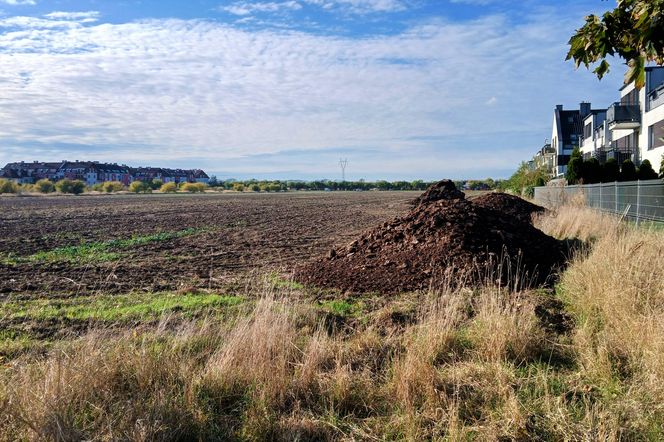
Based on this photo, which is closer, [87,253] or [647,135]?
[87,253]

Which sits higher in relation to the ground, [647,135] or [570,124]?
[570,124]

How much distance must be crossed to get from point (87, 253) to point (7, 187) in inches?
3168

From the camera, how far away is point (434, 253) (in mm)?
9750

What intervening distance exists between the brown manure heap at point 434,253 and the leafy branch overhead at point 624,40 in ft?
12.5

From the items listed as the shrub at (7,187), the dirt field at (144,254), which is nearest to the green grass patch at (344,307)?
the dirt field at (144,254)

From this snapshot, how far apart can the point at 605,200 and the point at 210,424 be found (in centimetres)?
2029

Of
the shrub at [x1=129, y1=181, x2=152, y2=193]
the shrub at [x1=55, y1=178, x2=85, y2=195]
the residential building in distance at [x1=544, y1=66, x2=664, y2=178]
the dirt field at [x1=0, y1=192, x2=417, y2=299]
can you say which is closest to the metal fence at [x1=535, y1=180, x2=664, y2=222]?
the residential building in distance at [x1=544, y1=66, x2=664, y2=178]

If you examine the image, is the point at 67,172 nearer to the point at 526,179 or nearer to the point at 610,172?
the point at 526,179

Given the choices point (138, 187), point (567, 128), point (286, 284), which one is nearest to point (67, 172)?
point (138, 187)

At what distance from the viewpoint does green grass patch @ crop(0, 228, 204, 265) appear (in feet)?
45.6

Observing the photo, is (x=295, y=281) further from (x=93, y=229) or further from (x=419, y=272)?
(x=93, y=229)

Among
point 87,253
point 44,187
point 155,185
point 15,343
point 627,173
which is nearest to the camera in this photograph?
point 15,343

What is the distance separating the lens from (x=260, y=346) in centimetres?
520

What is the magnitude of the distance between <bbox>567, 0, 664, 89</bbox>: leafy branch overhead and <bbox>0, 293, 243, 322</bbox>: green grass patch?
19.2 feet
